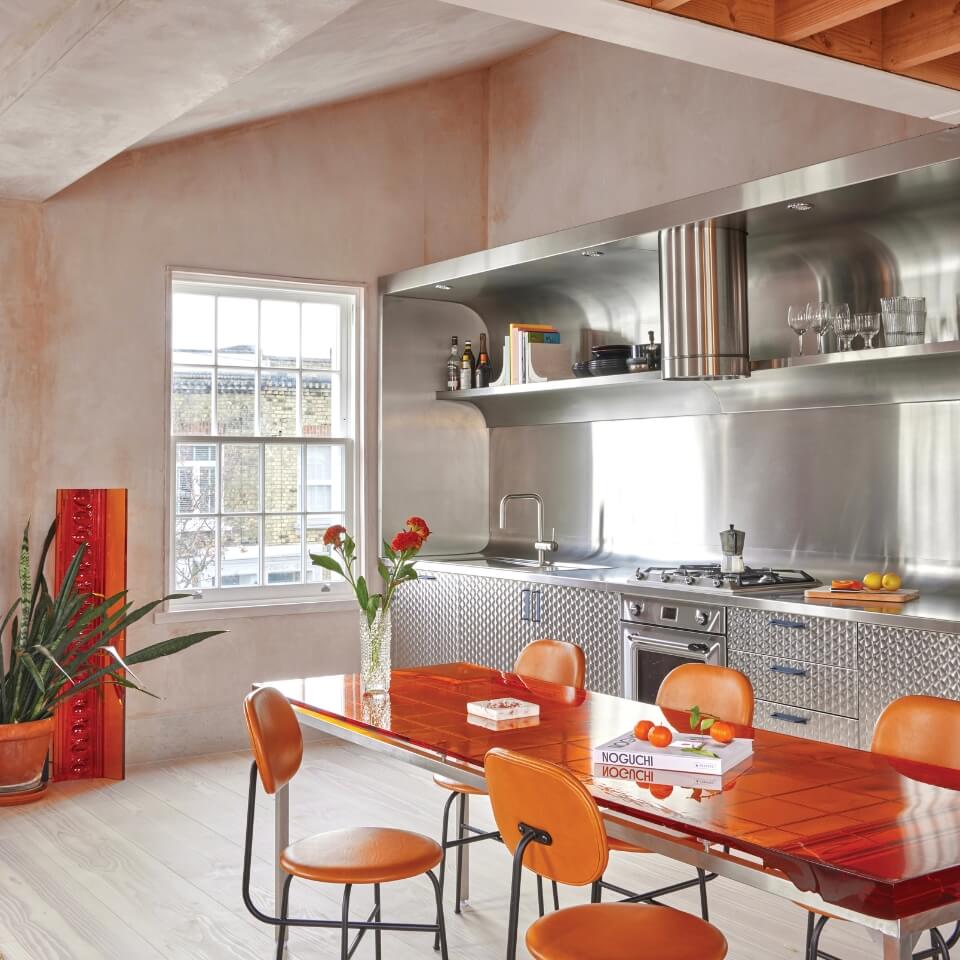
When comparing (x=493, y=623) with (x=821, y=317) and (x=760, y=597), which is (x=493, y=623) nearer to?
(x=760, y=597)

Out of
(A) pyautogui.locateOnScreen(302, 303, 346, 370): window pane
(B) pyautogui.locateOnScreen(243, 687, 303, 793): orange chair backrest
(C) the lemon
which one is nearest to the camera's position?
(B) pyautogui.locateOnScreen(243, 687, 303, 793): orange chair backrest

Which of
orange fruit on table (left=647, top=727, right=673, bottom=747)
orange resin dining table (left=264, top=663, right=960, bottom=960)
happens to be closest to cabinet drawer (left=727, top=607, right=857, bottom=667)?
orange resin dining table (left=264, top=663, right=960, bottom=960)

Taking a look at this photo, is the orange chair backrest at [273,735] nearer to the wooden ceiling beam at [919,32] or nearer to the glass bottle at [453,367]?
the wooden ceiling beam at [919,32]

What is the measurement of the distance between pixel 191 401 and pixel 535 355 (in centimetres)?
194

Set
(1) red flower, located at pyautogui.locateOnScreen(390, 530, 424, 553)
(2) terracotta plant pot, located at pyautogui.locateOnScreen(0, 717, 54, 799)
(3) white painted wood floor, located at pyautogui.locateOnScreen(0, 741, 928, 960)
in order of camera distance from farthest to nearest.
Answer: (2) terracotta plant pot, located at pyautogui.locateOnScreen(0, 717, 54, 799), (3) white painted wood floor, located at pyautogui.locateOnScreen(0, 741, 928, 960), (1) red flower, located at pyautogui.locateOnScreen(390, 530, 424, 553)

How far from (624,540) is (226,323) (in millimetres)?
2568

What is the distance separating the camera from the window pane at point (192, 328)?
6398 mm

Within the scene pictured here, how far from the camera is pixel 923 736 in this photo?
9.61ft

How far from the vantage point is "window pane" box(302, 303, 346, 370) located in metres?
6.80

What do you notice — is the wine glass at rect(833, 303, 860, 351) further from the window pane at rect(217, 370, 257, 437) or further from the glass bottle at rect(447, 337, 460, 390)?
the window pane at rect(217, 370, 257, 437)

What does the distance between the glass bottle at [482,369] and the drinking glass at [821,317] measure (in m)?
2.41

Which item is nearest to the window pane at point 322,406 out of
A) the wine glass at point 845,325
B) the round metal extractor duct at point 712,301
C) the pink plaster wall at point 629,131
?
the pink plaster wall at point 629,131

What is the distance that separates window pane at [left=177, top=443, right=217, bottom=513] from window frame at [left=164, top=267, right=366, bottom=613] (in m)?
0.03

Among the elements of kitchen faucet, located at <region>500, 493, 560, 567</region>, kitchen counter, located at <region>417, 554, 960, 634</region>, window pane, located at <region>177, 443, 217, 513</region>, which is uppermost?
window pane, located at <region>177, 443, 217, 513</region>
